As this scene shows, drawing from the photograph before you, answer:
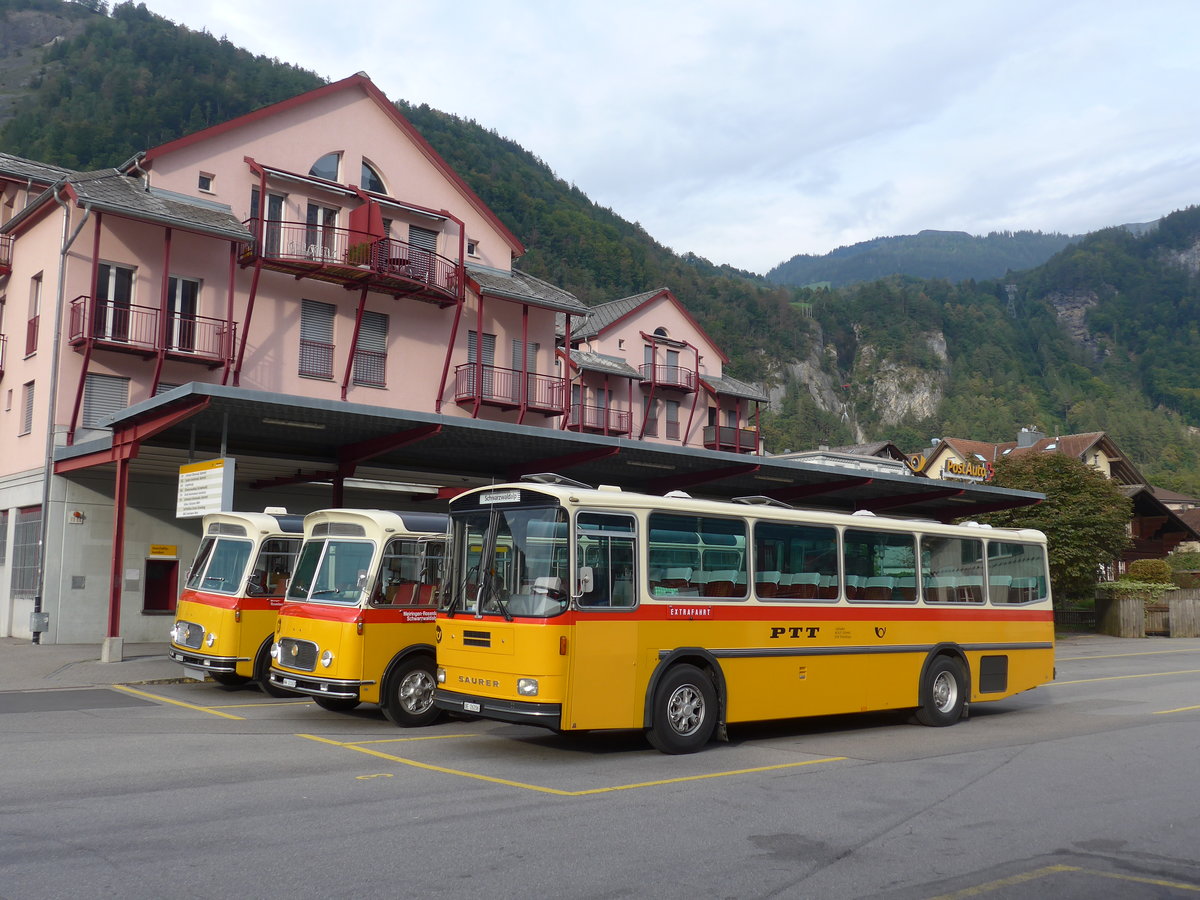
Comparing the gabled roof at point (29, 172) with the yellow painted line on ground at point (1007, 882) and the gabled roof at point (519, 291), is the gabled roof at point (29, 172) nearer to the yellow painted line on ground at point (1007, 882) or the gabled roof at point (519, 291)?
the gabled roof at point (519, 291)

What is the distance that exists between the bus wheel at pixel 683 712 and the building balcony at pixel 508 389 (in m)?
23.7

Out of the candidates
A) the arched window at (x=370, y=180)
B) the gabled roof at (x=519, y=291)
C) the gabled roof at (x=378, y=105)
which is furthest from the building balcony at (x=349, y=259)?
the gabled roof at (x=378, y=105)

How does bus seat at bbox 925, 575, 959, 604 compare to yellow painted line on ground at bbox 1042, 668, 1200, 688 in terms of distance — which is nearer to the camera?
bus seat at bbox 925, 575, 959, 604

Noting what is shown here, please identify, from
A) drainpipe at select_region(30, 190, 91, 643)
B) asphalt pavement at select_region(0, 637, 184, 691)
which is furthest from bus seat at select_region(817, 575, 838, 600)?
drainpipe at select_region(30, 190, 91, 643)

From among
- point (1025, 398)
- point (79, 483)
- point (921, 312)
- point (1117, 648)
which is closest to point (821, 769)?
point (79, 483)

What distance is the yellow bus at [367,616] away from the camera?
1276 centimetres

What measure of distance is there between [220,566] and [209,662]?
1484 mm

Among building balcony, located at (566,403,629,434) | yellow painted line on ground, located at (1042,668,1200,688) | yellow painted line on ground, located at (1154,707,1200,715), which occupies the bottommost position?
yellow painted line on ground, located at (1042,668,1200,688)

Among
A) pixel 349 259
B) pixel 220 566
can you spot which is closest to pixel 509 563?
pixel 220 566

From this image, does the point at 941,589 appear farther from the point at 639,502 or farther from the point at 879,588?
the point at 639,502

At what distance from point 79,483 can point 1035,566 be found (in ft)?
70.6

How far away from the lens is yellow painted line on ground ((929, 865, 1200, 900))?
6133 millimetres

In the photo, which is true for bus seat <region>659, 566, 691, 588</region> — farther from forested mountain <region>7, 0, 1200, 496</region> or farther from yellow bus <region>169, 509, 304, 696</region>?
forested mountain <region>7, 0, 1200, 496</region>

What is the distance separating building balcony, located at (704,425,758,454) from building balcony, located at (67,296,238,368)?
30.4 meters
